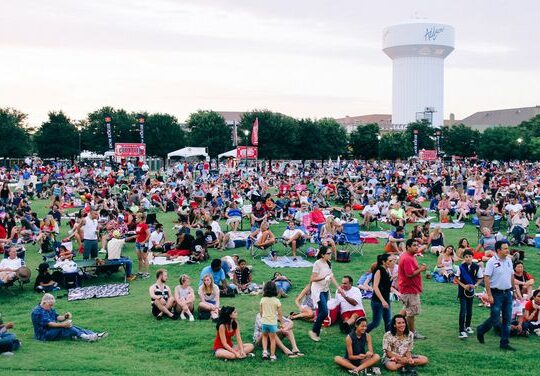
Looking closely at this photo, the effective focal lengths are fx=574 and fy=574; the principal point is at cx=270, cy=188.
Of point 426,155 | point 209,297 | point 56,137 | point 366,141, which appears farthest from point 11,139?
point 209,297

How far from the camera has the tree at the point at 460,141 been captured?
268 ft

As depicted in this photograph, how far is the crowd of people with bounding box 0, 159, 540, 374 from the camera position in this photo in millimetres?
8172

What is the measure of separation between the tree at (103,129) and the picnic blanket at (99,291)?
61.2 metres

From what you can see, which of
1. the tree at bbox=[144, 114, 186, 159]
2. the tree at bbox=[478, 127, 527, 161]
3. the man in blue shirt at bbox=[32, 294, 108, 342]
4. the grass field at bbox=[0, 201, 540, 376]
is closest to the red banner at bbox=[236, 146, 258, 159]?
the tree at bbox=[144, 114, 186, 159]

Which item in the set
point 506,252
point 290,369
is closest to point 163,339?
point 290,369

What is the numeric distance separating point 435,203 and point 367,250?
31.6 ft

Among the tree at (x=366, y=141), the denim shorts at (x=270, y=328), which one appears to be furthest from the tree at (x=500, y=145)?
the denim shorts at (x=270, y=328)

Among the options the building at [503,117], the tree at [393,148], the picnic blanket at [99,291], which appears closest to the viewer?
the picnic blanket at [99,291]

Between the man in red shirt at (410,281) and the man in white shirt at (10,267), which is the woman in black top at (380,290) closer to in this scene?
the man in red shirt at (410,281)

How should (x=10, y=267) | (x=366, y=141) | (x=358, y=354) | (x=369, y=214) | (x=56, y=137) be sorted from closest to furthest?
(x=358, y=354) < (x=10, y=267) < (x=369, y=214) < (x=56, y=137) < (x=366, y=141)

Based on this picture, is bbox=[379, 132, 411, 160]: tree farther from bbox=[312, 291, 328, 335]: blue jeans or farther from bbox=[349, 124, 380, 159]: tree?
bbox=[312, 291, 328, 335]: blue jeans

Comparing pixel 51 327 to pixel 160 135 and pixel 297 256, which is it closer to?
pixel 297 256

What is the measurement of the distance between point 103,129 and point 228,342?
219 ft

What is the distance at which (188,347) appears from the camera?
28.0 ft
